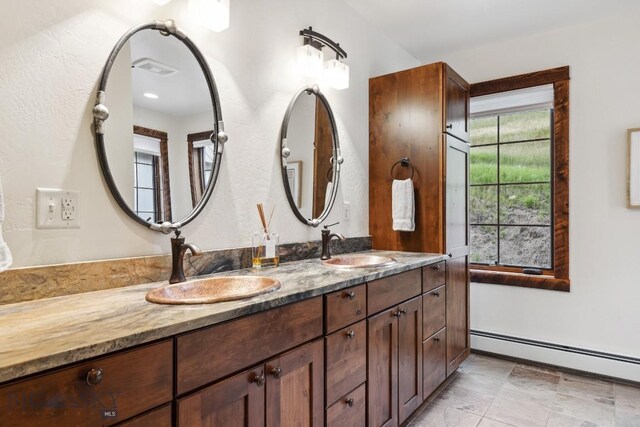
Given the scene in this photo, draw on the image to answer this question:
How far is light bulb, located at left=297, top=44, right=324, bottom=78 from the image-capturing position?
204 cm

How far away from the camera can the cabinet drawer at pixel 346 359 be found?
1399 mm

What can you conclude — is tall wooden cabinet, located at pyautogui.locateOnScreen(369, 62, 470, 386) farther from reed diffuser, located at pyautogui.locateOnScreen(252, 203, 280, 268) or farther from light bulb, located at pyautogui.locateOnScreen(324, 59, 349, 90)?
reed diffuser, located at pyautogui.locateOnScreen(252, 203, 280, 268)

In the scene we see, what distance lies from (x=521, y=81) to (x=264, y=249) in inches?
98.7

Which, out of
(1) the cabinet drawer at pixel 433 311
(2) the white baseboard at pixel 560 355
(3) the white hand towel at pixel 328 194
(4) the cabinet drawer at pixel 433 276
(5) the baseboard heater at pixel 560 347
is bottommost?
(2) the white baseboard at pixel 560 355

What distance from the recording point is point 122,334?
784mm

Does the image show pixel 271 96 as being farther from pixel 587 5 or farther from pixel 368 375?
pixel 587 5

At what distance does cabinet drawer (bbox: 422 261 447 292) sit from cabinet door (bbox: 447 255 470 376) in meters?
0.12

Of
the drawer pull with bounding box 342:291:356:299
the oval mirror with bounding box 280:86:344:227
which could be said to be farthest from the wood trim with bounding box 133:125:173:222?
the drawer pull with bounding box 342:291:356:299

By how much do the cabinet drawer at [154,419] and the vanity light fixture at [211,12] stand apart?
1340 millimetres

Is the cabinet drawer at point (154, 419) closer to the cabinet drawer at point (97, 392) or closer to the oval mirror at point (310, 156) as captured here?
the cabinet drawer at point (97, 392)

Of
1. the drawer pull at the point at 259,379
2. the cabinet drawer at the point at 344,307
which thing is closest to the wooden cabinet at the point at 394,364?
the cabinet drawer at the point at 344,307

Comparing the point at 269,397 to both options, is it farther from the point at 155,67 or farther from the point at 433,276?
the point at 433,276

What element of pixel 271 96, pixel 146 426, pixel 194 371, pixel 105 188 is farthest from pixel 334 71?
pixel 146 426

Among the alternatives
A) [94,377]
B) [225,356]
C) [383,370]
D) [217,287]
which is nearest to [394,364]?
[383,370]
